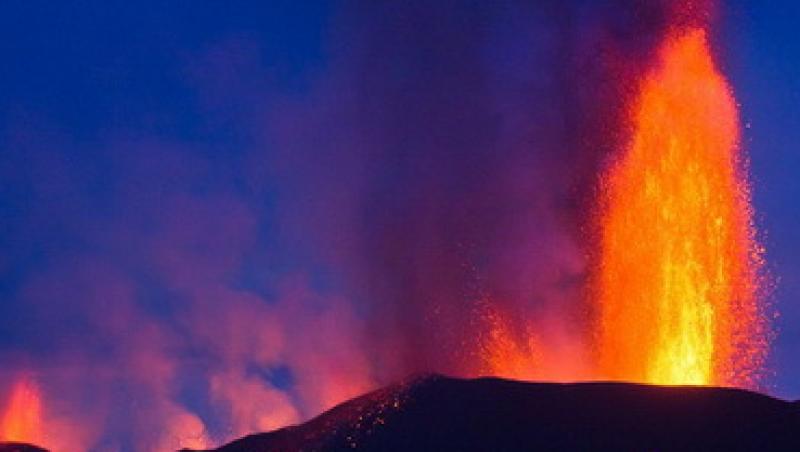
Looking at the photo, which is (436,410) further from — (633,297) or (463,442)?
(633,297)

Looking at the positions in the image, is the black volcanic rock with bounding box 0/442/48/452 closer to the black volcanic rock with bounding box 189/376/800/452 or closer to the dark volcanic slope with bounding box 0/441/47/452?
the dark volcanic slope with bounding box 0/441/47/452

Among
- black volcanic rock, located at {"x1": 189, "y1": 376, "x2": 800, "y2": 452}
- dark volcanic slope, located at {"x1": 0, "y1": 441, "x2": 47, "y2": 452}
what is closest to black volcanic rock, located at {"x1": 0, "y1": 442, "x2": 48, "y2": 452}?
dark volcanic slope, located at {"x1": 0, "y1": 441, "x2": 47, "y2": 452}

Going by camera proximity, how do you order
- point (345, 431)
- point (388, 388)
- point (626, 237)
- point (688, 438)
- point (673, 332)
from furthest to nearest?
point (626, 237) < point (673, 332) < point (388, 388) < point (345, 431) < point (688, 438)

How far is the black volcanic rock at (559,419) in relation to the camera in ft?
156

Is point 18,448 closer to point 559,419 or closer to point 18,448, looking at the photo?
point 18,448

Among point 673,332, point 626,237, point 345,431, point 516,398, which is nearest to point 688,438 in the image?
point 516,398

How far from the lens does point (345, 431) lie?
5097 centimetres

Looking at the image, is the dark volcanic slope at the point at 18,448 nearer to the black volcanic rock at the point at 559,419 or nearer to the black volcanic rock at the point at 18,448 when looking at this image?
the black volcanic rock at the point at 18,448

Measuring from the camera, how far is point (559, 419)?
4928cm

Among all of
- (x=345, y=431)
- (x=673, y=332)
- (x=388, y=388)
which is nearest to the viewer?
(x=345, y=431)

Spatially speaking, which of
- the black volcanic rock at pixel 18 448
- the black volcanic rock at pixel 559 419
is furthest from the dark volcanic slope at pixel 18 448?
the black volcanic rock at pixel 559 419

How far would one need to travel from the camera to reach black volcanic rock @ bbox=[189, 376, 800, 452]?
47.4 m

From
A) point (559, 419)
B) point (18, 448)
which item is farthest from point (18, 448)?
point (559, 419)

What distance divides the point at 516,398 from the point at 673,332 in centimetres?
1630
